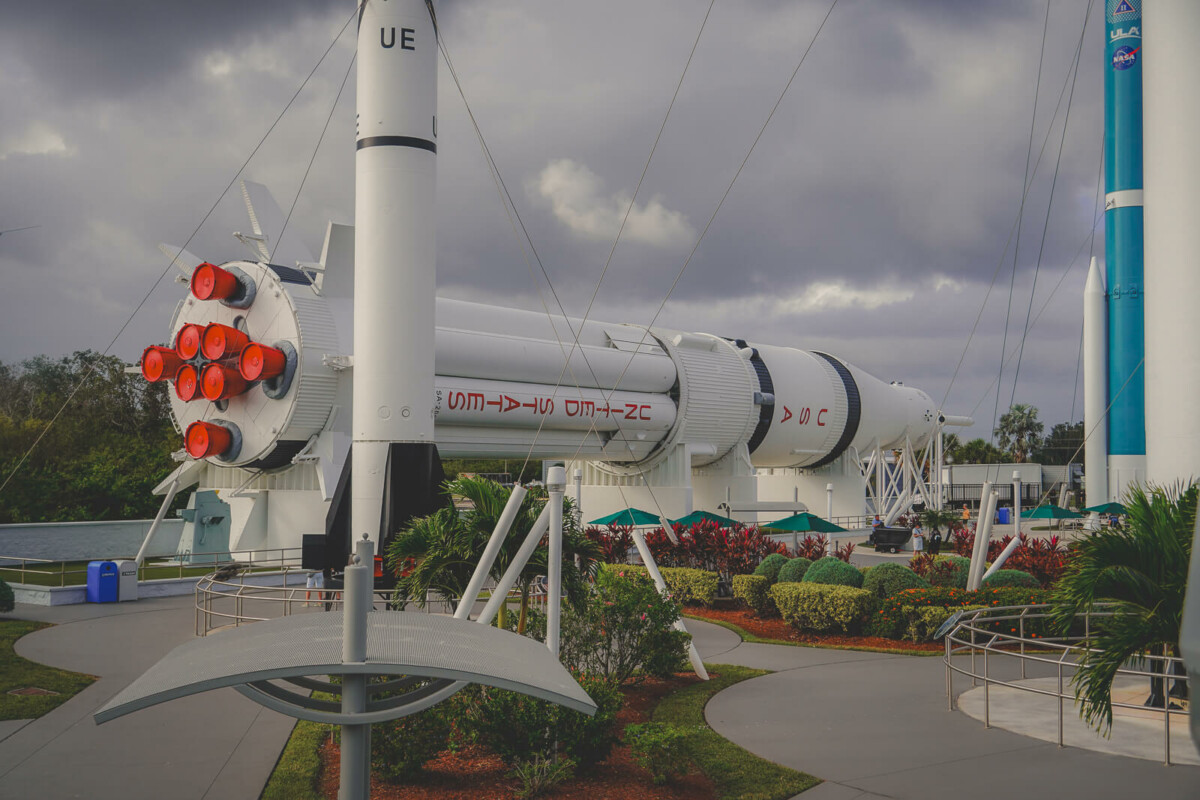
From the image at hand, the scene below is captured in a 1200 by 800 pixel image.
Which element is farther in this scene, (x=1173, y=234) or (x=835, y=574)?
(x=835, y=574)

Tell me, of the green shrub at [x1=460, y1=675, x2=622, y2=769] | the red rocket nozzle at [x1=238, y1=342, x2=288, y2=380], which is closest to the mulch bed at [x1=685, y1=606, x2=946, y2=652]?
the green shrub at [x1=460, y1=675, x2=622, y2=769]

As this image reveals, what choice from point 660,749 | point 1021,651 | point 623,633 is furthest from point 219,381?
point 1021,651

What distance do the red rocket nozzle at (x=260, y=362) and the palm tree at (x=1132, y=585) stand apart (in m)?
16.3

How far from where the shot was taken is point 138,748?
29.3ft

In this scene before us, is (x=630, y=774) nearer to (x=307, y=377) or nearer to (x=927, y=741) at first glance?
(x=927, y=741)

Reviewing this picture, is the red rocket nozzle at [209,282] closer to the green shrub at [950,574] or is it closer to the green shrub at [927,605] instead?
the green shrub at [927,605]

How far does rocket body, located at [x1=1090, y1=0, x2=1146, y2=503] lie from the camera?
77.3 feet

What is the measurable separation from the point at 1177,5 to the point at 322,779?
1469 cm

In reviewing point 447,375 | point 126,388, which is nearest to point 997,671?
point 447,375

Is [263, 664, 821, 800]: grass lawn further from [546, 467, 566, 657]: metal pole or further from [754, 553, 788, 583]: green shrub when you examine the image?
[754, 553, 788, 583]: green shrub

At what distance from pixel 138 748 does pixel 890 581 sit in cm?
1225

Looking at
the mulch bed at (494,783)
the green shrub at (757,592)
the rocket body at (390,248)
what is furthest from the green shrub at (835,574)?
the mulch bed at (494,783)

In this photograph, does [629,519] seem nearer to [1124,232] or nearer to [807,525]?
[807,525]

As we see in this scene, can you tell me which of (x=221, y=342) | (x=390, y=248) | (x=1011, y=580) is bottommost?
(x=1011, y=580)
